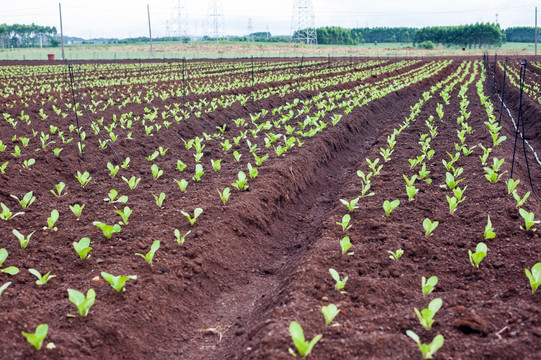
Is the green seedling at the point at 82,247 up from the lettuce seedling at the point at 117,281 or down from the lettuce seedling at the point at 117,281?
up

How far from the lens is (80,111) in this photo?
13375 mm

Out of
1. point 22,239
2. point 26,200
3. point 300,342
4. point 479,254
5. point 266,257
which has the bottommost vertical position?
point 266,257

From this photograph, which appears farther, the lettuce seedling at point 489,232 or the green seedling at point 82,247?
the lettuce seedling at point 489,232

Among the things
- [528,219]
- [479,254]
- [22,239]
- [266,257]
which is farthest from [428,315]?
[22,239]

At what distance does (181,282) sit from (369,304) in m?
→ 1.84

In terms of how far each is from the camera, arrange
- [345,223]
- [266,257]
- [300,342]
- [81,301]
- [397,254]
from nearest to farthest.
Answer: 1. [300,342]
2. [81,301]
3. [397,254]
4. [345,223]
5. [266,257]

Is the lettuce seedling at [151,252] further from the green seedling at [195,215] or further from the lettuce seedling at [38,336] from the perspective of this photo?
the lettuce seedling at [38,336]

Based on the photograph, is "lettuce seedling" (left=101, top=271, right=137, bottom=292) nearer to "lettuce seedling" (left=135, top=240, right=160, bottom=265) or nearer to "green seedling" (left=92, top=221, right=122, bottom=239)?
"lettuce seedling" (left=135, top=240, right=160, bottom=265)

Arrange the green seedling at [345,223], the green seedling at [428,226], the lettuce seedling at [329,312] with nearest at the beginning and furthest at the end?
1. the lettuce seedling at [329,312]
2. the green seedling at [428,226]
3. the green seedling at [345,223]

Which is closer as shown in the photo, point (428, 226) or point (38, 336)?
point (38, 336)

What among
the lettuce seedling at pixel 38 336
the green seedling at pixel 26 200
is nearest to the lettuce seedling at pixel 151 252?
the lettuce seedling at pixel 38 336

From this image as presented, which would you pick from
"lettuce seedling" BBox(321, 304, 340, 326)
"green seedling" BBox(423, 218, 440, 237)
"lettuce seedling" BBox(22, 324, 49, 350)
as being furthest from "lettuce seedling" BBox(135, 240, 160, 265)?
"green seedling" BBox(423, 218, 440, 237)

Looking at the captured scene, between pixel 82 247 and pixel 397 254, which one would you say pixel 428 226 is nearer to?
pixel 397 254

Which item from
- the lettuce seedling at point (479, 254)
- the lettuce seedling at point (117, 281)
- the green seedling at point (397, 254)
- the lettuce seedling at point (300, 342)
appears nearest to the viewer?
the lettuce seedling at point (300, 342)
